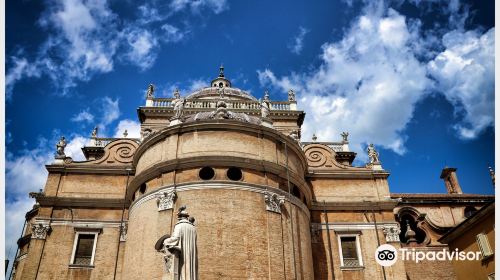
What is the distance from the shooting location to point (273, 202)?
17.8m

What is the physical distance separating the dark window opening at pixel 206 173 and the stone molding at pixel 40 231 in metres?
7.89

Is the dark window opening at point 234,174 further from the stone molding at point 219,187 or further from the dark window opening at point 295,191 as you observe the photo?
the dark window opening at point 295,191

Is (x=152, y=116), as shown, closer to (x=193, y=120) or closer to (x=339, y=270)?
(x=193, y=120)

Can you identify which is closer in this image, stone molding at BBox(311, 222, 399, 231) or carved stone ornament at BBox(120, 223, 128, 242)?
carved stone ornament at BBox(120, 223, 128, 242)

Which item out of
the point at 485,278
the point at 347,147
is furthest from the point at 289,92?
the point at 485,278

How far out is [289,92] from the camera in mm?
30109

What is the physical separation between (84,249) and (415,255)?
1802 centimetres

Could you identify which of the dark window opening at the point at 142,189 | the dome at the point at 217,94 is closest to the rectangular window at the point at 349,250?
the dark window opening at the point at 142,189

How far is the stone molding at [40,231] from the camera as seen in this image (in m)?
19.1

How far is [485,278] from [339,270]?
7.66m

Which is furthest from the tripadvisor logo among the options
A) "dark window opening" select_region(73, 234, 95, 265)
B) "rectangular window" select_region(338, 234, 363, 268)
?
"dark window opening" select_region(73, 234, 95, 265)

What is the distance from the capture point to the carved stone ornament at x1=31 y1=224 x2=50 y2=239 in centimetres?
1909

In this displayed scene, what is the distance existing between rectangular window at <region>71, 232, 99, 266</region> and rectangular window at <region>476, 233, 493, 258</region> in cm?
1902

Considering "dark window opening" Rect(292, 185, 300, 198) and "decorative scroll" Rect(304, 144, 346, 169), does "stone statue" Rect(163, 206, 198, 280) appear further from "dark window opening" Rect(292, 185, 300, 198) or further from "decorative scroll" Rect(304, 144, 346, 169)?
"decorative scroll" Rect(304, 144, 346, 169)
